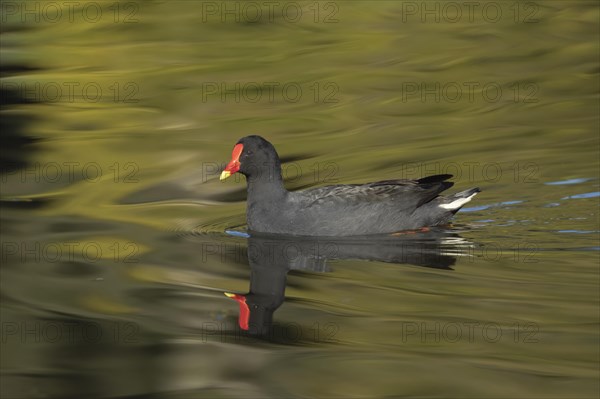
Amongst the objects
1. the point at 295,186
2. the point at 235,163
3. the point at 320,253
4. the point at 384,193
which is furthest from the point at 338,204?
the point at 295,186

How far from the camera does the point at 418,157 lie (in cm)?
1219

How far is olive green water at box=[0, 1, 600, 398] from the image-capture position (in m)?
6.58

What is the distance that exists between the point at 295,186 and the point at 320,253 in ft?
8.06

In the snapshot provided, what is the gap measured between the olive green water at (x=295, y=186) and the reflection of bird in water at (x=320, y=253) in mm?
99

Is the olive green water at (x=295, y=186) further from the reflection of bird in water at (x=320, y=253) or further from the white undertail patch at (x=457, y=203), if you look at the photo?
the white undertail patch at (x=457, y=203)

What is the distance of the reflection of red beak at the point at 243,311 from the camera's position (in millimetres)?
7322

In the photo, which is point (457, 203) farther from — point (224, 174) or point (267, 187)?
point (224, 174)

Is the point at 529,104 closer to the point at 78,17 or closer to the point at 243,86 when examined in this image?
the point at 243,86

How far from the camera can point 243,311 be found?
7590 mm

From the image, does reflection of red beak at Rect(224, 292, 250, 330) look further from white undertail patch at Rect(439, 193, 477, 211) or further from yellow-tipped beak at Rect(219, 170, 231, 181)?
white undertail patch at Rect(439, 193, 477, 211)

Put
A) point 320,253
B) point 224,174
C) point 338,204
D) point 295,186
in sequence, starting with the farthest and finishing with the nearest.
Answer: point 295,186 → point 224,174 → point 338,204 → point 320,253

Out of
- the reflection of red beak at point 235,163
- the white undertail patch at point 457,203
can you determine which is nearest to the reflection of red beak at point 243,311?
the reflection of red beak at point 235,163

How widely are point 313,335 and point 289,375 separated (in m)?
0.67

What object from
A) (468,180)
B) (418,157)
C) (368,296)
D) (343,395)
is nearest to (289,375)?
(343,395)
